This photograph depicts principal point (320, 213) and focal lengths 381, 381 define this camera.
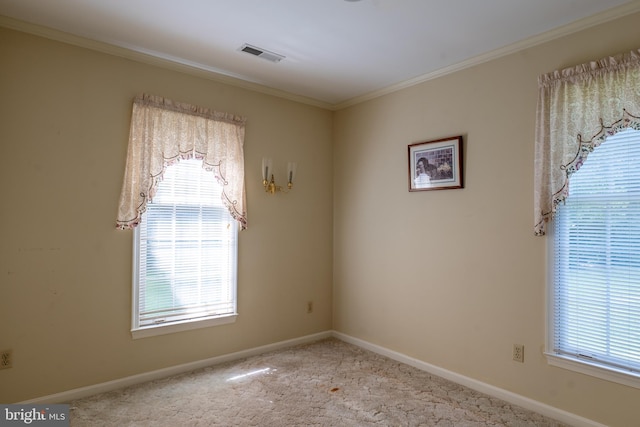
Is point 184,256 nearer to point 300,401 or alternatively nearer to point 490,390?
point 300,401

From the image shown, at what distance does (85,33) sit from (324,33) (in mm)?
1729

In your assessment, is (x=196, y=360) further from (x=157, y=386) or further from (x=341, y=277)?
(x=341, y=277)

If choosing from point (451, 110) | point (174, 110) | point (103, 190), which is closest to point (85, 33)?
point (174, 110)

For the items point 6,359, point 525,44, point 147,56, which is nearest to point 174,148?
point 147,56

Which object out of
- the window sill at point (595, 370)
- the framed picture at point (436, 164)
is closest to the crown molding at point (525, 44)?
the framed picture at point (436, 164)

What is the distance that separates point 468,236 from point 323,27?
1.96m

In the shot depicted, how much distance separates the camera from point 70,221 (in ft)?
9.09

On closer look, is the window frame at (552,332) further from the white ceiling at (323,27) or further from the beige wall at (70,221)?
the beige wall at (70,221)

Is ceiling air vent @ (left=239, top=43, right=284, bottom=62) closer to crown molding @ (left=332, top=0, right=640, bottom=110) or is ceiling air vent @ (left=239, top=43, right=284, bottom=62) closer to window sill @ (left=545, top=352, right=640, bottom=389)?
crown molding @ (left=332, top=0, right=640, bottom=110)

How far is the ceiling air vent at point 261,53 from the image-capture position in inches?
116

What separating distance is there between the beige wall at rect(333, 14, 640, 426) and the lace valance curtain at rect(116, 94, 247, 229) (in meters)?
1.32

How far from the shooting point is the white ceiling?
2.37 meters

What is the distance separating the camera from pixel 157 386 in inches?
117

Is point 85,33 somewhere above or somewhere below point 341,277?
above
